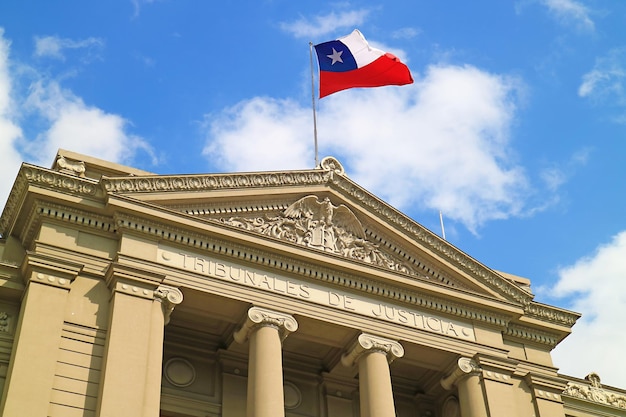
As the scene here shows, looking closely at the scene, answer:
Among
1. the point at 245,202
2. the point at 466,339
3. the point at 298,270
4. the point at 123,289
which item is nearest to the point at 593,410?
the point at 466,339

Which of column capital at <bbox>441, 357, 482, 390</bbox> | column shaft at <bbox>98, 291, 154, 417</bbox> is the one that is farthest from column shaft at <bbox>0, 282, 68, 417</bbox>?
column capital at <bbox>441, 357, 482, 390</bbox>

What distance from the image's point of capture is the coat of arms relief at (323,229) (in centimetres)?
2588

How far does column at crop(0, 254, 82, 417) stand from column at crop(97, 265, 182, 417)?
1114mm

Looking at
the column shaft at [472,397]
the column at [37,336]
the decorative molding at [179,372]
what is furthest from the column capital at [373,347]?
the column at [37,336]

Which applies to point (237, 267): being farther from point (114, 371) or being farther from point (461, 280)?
point (461, 280)

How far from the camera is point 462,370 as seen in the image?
26125 mm

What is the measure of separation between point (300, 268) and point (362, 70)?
860 centimetres

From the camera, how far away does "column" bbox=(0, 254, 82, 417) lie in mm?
19859

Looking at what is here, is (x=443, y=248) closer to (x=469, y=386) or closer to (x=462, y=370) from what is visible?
(x=462, y=370)

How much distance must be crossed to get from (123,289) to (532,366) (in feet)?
41.0

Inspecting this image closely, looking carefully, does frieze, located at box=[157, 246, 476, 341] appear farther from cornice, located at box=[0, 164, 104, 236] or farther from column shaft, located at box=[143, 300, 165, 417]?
cornice, located at box=[0, 164, 104, 236]

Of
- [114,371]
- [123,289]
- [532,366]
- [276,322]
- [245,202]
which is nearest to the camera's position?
[114,371]

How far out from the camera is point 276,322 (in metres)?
24.0

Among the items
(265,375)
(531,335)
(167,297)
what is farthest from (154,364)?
(531,335)
